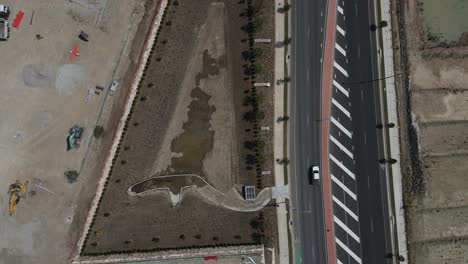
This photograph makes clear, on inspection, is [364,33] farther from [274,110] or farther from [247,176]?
[247,176]

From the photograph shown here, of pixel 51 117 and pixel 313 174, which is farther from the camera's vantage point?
pixel 313 174

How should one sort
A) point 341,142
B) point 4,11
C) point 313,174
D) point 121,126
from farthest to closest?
point 341,142 < point 313,174 < point 121,126 < point 4,11

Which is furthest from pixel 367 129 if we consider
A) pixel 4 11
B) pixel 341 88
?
pixel 4 11

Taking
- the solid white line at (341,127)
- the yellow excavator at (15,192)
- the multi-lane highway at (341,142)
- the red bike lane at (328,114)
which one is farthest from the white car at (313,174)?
the yellow excavator at (15,192)

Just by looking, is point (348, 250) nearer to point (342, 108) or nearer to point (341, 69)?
point (342, 108)

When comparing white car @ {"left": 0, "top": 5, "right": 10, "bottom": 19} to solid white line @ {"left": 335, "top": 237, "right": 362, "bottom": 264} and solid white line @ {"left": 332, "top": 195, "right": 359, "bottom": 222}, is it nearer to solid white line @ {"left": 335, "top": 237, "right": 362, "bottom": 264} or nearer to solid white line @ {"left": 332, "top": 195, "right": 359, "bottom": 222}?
solid white line @ {"left": 332, "top": 195, "right": 359, "bottom": 222}

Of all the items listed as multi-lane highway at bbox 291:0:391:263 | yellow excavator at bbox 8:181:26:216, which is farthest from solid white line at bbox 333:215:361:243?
yellow excavator at bbox 8:181:26:216

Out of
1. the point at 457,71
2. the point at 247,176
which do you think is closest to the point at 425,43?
the point at 457,71
